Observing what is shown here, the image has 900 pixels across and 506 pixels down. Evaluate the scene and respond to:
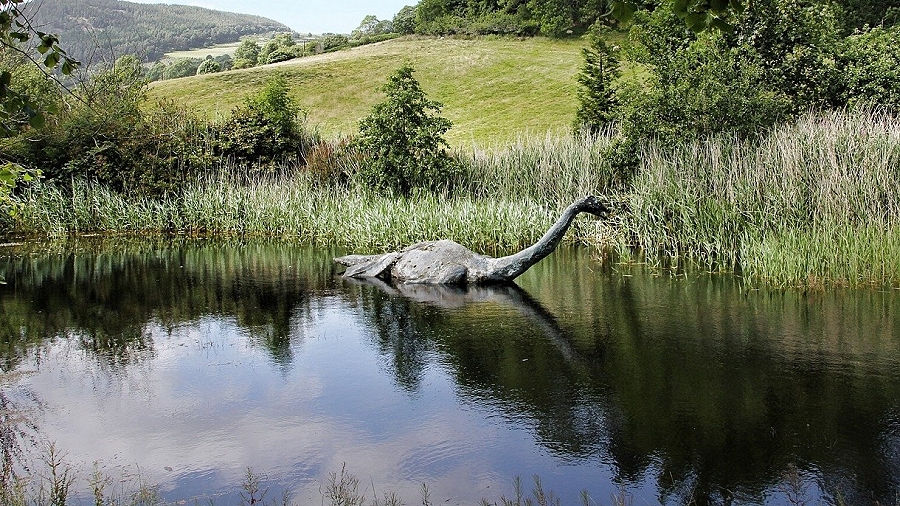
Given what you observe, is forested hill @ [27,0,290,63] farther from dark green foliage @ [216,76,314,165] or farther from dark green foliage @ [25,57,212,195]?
dark green foliage @ [25,57,212,195]

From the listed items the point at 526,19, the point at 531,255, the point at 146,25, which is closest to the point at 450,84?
the point at 526,19

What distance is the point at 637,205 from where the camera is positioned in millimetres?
14109

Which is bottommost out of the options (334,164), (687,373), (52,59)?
(687,373)

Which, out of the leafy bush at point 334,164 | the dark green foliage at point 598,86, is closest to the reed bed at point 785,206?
the leafy bush at point 334,164

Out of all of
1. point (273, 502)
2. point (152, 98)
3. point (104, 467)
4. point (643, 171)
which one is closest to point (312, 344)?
point (104, 467)

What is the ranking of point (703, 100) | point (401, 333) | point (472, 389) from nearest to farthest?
point (472, 389), point (401, 333), point (703, 100)

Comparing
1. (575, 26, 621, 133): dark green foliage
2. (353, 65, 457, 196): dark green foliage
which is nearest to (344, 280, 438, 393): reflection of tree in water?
(353, 65, 457, 196): dark green foliage

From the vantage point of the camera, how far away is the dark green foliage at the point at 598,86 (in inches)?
993

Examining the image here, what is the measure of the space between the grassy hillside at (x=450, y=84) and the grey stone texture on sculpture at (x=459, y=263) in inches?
785

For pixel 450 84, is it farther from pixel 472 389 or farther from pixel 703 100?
pixel 472 389

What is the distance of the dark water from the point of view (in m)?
5.05

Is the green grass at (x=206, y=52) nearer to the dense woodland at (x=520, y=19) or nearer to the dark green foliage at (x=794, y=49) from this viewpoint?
the dense woodland at (x=520, y=19)

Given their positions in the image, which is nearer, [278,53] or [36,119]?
[36,119]

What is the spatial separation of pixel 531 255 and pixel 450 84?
33.2 metres
